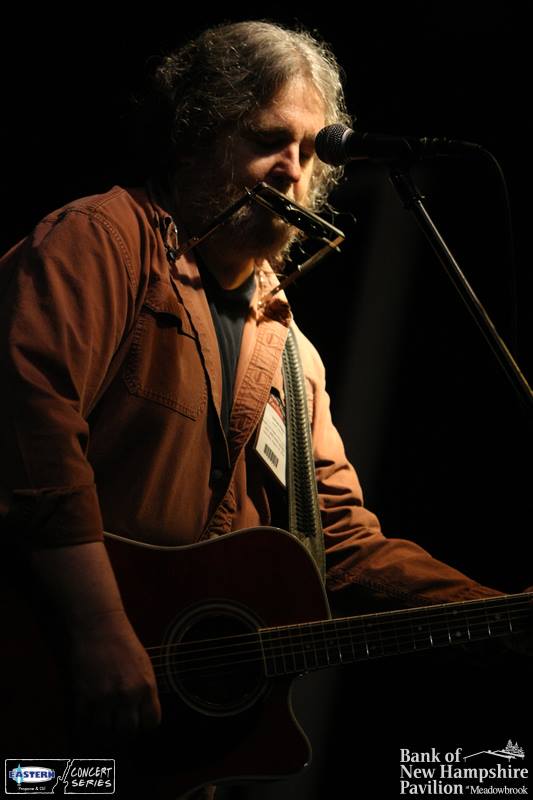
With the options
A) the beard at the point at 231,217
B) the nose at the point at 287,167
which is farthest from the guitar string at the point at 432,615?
the nose at the point at 287,167

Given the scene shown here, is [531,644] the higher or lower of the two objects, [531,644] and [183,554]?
the lower

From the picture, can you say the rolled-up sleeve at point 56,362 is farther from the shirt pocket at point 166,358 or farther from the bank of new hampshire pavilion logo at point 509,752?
the bank of new hampshire pavilion logo at point 509,752

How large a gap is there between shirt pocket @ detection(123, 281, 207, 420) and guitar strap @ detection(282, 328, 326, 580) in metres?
0.40

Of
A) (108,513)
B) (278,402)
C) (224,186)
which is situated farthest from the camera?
(278,402)

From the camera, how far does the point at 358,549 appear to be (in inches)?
76.8

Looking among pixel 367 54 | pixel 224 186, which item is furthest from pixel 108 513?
pixel 367 54

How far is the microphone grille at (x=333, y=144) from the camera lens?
157 centimetres

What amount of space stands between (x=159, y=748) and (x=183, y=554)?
0.35m

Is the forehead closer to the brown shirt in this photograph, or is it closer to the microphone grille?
the microphone grille

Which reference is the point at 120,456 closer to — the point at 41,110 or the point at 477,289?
the point at 41,110

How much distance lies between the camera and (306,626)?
4.89 feet

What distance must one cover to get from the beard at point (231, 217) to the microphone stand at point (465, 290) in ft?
1.41

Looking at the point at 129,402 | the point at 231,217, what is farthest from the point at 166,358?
the point at 231,217

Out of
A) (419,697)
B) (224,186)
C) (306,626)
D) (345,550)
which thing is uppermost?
(224,186)
